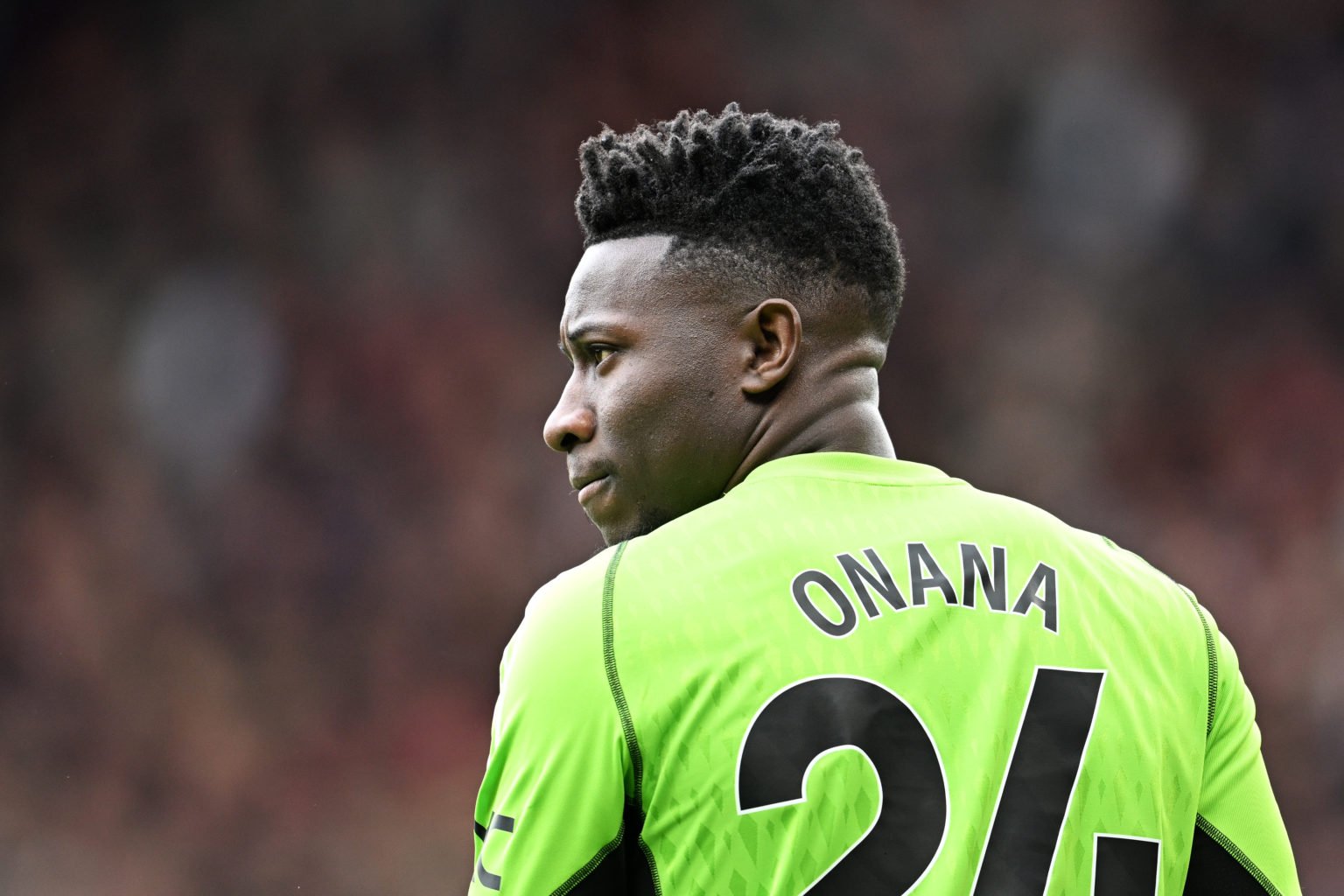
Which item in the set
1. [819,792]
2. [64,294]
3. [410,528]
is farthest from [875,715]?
[64,294]

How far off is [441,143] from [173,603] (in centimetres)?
268

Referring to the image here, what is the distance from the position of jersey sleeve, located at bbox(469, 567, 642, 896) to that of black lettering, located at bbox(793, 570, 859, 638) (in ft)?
0.51

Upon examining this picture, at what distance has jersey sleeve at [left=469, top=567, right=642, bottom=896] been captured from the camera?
106 cm

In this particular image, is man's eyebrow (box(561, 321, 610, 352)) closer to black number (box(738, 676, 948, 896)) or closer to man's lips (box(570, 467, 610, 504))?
man's lips (box(570, 467, 610, 504))

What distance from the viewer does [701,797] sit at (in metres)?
1.05

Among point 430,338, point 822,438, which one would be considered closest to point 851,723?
point 822,438

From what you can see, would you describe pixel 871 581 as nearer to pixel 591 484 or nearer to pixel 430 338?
pixel 591 484

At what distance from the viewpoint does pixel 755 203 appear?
4.73ft

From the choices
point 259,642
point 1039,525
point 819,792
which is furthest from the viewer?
point 259,642

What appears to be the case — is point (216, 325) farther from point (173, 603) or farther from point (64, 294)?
point (173, 603)

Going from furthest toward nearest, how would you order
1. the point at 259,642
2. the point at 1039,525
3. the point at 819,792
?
the point at 259,642
the point at 1039,525
the point at 819,792

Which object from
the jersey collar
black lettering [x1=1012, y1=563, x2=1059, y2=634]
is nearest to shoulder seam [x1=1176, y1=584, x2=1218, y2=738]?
black lettering [x1=1012, y1=563, x2=1059, y2=634]

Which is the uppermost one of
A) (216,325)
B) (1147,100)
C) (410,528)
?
(1147,100)

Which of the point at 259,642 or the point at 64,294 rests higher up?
the point at 64,294
